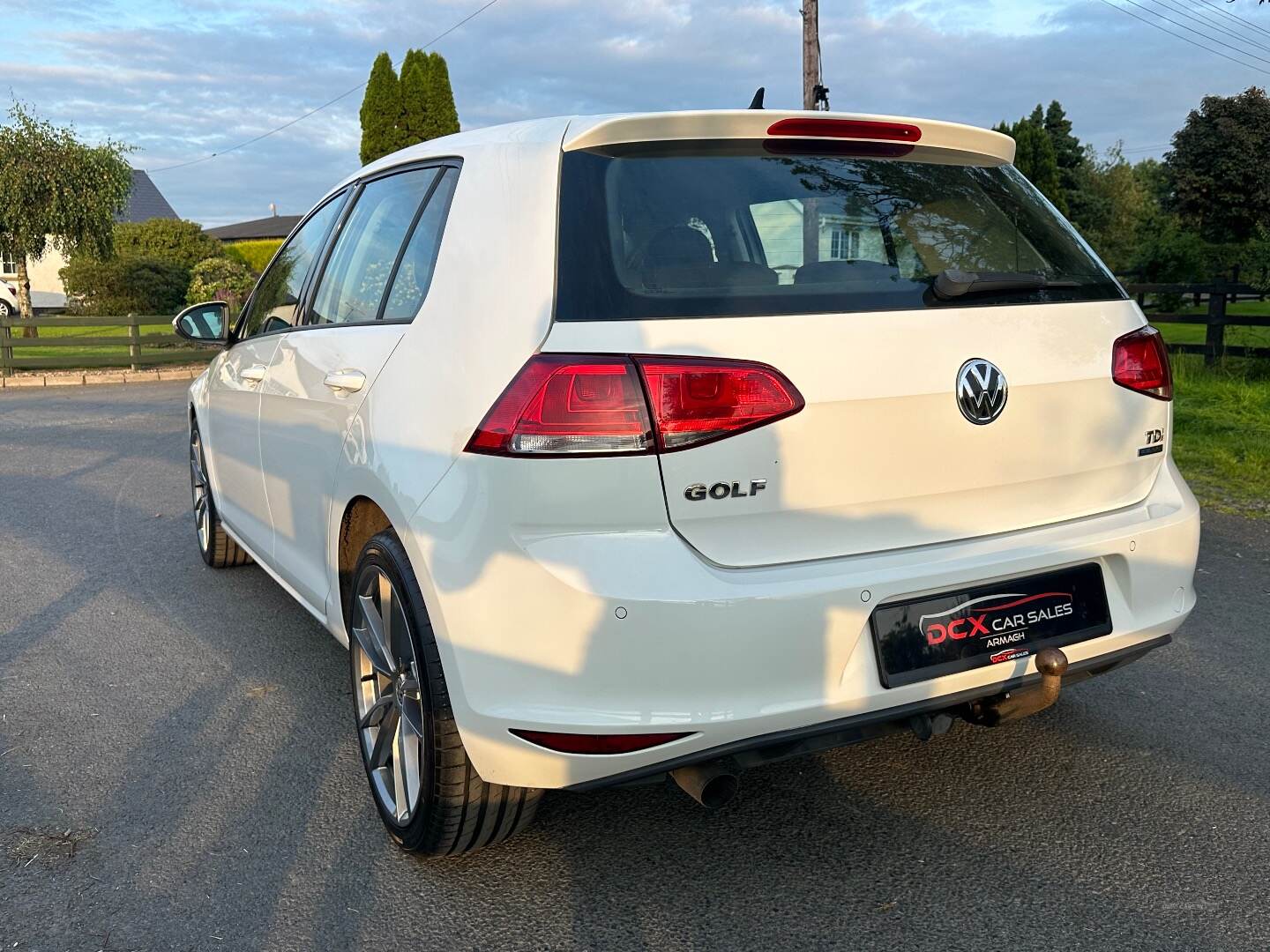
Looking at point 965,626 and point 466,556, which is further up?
point 466,556

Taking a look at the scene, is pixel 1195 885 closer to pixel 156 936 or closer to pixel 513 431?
pixel 513 431

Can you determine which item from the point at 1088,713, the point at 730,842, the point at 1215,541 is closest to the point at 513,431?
the point at 730,842

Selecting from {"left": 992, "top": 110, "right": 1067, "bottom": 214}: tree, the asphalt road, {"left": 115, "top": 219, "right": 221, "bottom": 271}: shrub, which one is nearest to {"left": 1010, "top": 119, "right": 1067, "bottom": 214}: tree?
{"left": 992, "top": 110, "right": 1067, "bottom": 214}: tree

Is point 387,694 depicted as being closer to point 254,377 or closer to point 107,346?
point 254,377

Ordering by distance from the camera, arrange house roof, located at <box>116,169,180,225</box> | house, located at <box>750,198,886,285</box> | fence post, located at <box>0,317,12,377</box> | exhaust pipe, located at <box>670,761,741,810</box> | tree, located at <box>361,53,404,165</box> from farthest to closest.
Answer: house roof, located at <box>116,169,180,225</box> → tree, located at <box>361,53,404,165</box> → fence post, located at <box>0,317,12,377</box> → house, located at <box>750,198,886,285</box> → exhaust pipe, located at <box>670,761,741,810</box>

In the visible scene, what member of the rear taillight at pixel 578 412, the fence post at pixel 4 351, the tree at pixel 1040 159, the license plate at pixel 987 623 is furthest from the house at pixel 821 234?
the tree at pixel 1040 159

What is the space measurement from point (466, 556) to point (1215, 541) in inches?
192

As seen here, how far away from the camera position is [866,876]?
2674mm

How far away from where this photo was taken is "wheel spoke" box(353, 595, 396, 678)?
2922 mm

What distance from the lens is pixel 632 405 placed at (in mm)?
2273

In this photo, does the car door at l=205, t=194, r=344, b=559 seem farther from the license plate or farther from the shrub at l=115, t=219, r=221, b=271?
the shrub at l=115, t=219, r=221, b=271

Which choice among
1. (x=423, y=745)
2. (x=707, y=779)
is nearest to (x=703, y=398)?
(x=707, y=779)

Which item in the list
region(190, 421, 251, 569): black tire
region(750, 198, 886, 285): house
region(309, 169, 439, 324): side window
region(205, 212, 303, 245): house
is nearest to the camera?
region(750, 198, 886, 285): house

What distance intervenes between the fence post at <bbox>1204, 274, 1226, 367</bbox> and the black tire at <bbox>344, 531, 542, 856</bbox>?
12.9 meters
